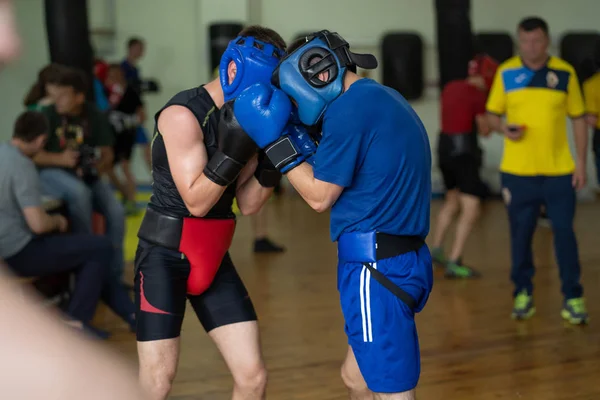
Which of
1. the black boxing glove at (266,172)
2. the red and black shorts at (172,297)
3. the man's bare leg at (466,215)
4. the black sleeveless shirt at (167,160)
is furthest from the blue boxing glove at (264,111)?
the man's bare leg at (466,215)

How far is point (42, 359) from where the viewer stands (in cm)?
58

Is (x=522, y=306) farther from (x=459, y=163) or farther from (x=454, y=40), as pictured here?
(x=454, y=40)

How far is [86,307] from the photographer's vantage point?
4184mm

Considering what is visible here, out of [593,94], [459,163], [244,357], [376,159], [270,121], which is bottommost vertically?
[459,163]

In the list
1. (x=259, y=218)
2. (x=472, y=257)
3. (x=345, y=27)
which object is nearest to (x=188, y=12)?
(x=345, y=27)

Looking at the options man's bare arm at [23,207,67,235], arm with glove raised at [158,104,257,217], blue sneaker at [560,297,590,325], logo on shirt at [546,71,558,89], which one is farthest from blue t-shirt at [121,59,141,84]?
arm with glove raised at [158,104,257,217]

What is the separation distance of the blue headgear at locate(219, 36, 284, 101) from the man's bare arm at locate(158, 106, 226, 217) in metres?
0.15

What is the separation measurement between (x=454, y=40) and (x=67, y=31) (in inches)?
130

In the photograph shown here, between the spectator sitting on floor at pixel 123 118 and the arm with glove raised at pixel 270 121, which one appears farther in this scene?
the spectator sitting on floor at pixel 123 118

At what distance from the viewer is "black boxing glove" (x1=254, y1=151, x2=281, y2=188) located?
8.20ft

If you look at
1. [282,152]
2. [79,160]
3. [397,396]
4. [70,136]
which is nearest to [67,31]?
[70,136]

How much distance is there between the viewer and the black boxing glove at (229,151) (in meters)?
2.19

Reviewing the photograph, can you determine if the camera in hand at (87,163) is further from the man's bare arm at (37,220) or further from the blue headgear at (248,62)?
the blue headgear at (248,62)

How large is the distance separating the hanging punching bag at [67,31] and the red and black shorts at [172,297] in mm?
3545
